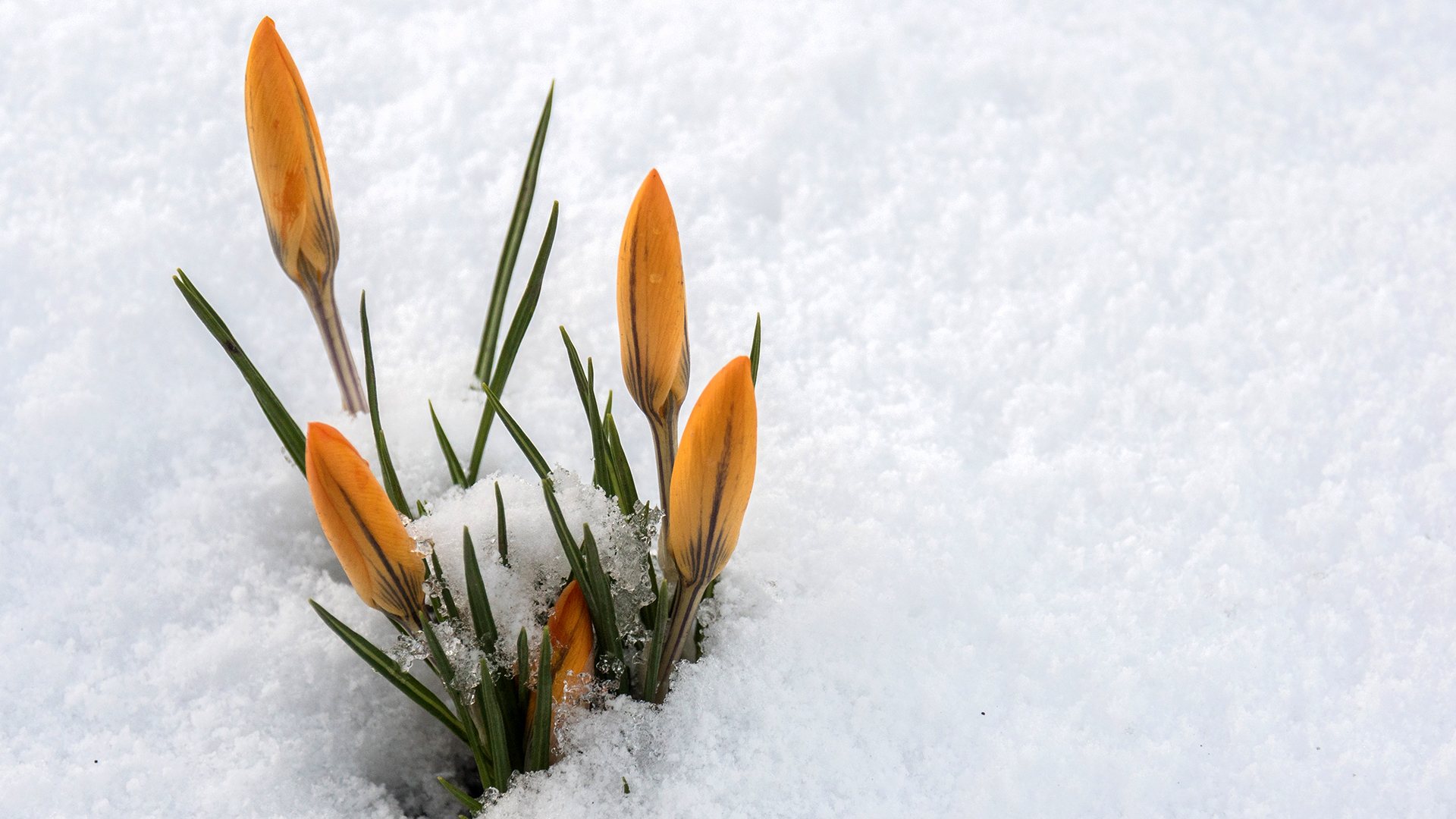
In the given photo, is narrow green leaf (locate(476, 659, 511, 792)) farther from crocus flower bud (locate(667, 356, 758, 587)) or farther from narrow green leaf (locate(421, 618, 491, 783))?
crocus flower bud (locate(667, 356, 758, 587))

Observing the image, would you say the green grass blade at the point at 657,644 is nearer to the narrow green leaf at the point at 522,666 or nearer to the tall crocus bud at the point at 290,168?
the narrow green leaf at the point at 522,666

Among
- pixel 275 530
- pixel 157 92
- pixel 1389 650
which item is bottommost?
pixel 1389 650

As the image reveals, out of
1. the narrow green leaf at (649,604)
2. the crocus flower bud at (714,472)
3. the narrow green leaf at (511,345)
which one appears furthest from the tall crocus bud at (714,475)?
the narrow green leaf at (511,345)

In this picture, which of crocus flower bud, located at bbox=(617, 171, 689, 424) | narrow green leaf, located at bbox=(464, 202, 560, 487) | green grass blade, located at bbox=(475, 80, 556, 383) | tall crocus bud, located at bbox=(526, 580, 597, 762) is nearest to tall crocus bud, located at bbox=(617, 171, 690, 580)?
crocus flower bud, located at bbox=(617, 171, 689, 424)

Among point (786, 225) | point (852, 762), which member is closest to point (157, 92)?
point (786, 225)

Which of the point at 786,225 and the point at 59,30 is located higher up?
the point at 59,30

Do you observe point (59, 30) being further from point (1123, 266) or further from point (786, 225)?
point (1123, 266)
